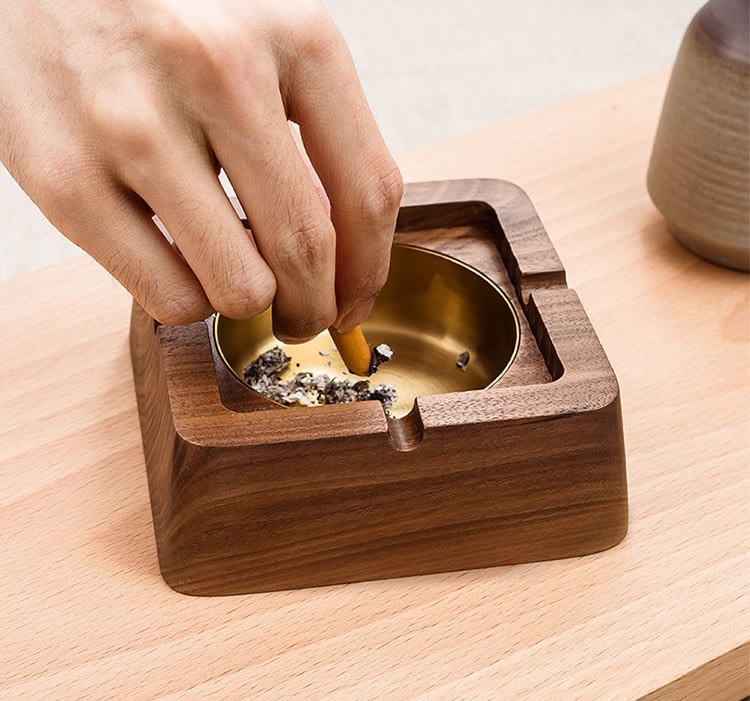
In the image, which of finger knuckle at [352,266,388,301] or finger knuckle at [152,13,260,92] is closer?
finger knuckle at [152,13,260,92]

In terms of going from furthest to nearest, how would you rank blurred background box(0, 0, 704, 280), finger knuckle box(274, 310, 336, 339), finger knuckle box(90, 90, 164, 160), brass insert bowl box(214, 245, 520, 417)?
blurred background box(0, 0, 704, 280) < brass insert bowl box(214, 245, 520, 417) < finger knuckle box(274, 310, 336, 339) < finger knuckle box(90, 90, 164, 160)

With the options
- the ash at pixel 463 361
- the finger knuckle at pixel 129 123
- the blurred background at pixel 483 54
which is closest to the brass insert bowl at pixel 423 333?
the ash at pixel 463 361

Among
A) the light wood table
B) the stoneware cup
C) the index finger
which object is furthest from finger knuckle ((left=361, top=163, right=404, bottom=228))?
the stoneware cup

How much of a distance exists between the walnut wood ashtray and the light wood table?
20mm

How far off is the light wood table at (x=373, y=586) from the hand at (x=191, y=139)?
0.17 m

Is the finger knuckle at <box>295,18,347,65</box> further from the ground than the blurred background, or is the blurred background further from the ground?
the finger knuckle at <box>295,18,347,65</box>

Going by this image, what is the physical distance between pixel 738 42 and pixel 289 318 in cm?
42

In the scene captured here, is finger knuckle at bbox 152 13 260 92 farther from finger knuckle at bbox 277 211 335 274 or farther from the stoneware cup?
the stoneware cup

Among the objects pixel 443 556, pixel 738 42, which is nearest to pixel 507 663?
pixel 443 556

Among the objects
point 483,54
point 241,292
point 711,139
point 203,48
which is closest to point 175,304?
point 241,292

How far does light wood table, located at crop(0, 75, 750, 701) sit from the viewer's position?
2.10 ft

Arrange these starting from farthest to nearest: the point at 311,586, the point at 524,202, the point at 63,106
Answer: the point at 524,202, the point at 311,586, the point at 63,106

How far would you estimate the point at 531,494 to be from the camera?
26.6 inches

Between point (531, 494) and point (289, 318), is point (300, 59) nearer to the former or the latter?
point (289, 318)
